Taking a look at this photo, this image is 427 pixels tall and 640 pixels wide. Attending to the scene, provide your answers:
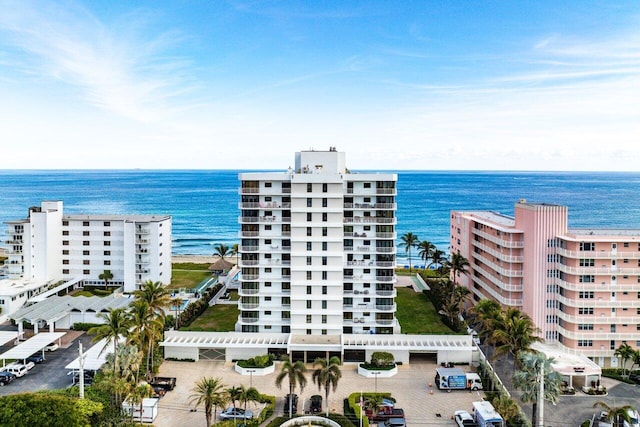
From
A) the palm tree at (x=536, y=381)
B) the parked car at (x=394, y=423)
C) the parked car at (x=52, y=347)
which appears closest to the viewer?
the palm tree at (x=536, y=381)

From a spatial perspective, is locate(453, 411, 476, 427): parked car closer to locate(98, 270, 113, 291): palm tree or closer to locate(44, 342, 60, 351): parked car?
locate(44, 342, 60, 351): parked car

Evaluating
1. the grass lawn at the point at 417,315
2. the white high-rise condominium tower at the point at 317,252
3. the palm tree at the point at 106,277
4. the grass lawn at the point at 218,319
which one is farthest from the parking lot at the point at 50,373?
the grass lawn at the point at 417,315

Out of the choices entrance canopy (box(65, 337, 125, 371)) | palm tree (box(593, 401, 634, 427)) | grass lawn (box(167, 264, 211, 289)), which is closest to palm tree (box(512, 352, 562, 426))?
palm tree (box(593, 401, 634, 427))

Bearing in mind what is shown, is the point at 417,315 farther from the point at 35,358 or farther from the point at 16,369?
the point at 16,369

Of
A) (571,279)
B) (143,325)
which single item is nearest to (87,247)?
(143,325)

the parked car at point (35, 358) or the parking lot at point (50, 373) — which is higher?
the parked car at point (35, 358)

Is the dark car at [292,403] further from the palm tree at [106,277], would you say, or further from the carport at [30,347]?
the palm tree at [106,277]
